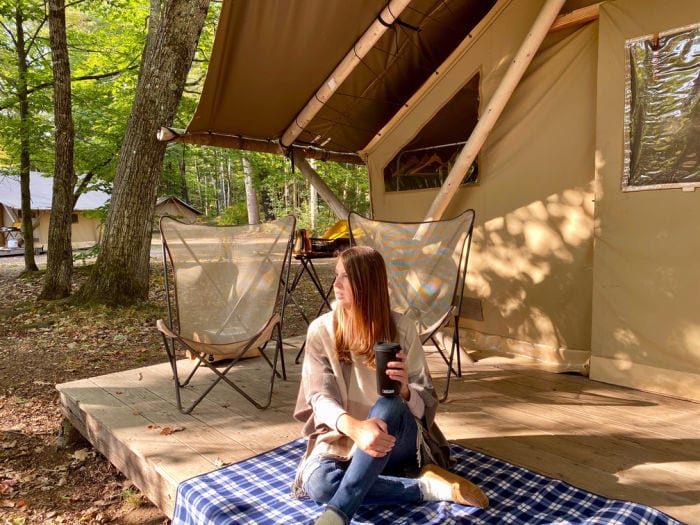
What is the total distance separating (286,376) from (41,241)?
70.2 feet

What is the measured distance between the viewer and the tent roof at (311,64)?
3236 mm

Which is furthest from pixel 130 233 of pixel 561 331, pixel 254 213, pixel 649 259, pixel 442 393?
pixel 254 213

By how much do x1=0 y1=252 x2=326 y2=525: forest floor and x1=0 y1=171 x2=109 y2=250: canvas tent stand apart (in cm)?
1501

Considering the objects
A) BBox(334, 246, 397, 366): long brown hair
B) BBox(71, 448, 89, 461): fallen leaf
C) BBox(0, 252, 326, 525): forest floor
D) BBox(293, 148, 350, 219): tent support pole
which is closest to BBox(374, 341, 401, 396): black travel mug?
BBox(334, 246, 397, 366): long brown hair

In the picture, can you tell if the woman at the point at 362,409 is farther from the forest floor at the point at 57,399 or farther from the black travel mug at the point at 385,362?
the forest floor at the point at 57,399

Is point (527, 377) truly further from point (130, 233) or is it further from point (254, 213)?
point (254, 213)

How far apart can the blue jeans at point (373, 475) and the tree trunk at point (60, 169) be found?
19.5ft

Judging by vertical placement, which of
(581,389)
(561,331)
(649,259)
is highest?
(649,259)

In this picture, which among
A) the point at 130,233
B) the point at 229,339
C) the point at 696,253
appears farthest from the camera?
the point at 130,233

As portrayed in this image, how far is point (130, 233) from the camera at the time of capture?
5.21 meters

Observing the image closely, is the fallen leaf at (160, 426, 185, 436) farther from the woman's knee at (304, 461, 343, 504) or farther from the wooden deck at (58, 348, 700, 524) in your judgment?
the woman's knee at (304, 461, 343, 504)

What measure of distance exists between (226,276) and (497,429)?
1929 millimetres

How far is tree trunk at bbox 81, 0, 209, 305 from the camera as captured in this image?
16.6 feet

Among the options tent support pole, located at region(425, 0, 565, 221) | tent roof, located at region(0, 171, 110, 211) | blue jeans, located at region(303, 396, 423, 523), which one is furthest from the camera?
tent roof, located at region(0, 171, 110, 211)
